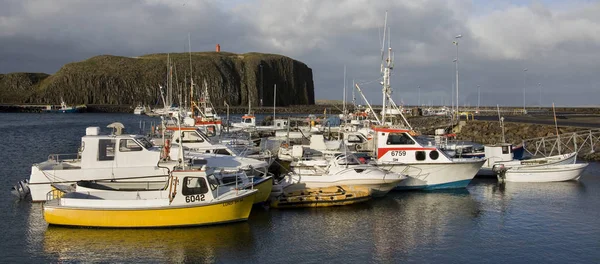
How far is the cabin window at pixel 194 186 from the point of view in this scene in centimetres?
1734

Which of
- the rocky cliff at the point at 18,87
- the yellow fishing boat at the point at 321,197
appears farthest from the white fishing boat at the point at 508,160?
the rocky cliff at the point at 18,87

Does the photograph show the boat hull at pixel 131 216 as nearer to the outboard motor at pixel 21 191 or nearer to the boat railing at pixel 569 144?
the outboard motor at pixel 21 191

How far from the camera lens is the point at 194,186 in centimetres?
1745

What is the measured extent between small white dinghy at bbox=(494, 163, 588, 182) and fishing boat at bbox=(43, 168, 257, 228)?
56.6 ft

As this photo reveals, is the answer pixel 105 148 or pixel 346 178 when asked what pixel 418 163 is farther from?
pixel 105 148

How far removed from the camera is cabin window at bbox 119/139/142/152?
67.2 ft

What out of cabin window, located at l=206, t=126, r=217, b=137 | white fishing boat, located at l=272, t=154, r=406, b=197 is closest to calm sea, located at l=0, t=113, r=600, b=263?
white fishing boat, located at l=272, t=154, r=406, b=197

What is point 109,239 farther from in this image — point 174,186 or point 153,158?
point 153,158

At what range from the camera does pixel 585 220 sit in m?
20.3

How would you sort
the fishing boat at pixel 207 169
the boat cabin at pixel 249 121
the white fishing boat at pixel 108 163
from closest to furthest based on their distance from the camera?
the fishing boat at pixel 207 169 < the white fishing boat at pixel 108 163 < the boat cabin at pixel 249 121

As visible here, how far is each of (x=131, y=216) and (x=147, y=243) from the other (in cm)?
143

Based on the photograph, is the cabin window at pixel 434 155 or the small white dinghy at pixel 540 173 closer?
the cabin window at pixel 434 155

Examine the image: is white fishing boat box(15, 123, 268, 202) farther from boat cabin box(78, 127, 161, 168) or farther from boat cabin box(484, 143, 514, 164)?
boat cabin box(484, 143, 514, 164)

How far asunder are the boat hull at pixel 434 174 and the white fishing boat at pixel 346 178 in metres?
1.67
